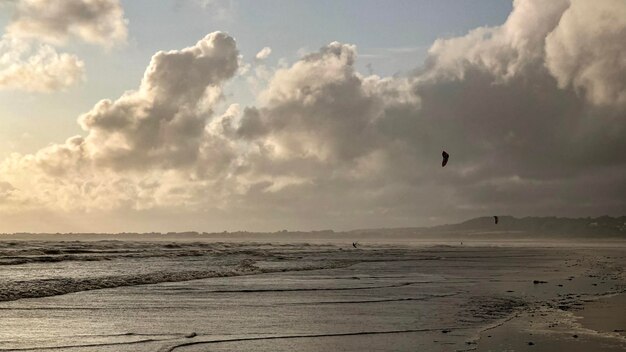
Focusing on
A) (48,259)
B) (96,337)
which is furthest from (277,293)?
(48,259)

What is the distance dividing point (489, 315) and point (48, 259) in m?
38.9

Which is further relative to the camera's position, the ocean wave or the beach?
the ocean wave

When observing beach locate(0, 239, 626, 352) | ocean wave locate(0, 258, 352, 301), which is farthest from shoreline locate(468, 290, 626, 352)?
ocean wave locate(0, 258, 352, 301)

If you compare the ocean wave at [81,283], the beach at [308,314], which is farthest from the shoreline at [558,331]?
the ocean wave at [81,283]

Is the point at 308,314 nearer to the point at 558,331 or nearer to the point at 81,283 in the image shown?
the point at 558,331

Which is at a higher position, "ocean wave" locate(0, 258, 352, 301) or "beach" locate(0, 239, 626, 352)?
"ocean wave" locate(0, 258, 352, 301)

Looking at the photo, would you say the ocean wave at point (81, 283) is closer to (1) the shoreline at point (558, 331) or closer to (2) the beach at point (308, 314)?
(2) the beach at point (308, 314)

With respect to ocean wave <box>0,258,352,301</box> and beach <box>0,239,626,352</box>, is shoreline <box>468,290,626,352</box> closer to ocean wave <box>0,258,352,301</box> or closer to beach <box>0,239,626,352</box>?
beach <box>0,239,626,352</box>

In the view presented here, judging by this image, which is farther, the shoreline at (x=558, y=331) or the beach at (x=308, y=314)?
the beach at (x=308, y=314)

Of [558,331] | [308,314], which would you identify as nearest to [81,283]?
[308,314]

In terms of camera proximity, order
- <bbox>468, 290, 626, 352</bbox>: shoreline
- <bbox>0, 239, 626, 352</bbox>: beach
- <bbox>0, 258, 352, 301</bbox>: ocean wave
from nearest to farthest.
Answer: <bbox>468, 290, 626, 352</bbox>: shoreline < <bbox>0, 239, 626, 352</bbox>: beach < <bbox>0, 258, 352, 301</bbox>: ocean wave

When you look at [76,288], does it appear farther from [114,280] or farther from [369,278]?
[369,278]

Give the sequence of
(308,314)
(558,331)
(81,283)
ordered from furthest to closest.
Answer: (81,283)
(308,314)
(558,331)

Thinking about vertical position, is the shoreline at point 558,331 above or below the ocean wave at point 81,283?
below
